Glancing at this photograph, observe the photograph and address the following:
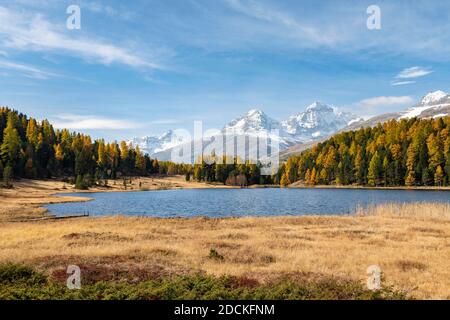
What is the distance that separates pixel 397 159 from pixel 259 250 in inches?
6000

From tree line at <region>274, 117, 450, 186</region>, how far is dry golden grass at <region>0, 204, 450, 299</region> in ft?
393

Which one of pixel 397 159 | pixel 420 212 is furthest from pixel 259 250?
pixel 397 159

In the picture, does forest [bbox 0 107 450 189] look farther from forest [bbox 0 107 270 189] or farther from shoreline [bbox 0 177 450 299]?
shoreline [bbox 0 177 450 299]

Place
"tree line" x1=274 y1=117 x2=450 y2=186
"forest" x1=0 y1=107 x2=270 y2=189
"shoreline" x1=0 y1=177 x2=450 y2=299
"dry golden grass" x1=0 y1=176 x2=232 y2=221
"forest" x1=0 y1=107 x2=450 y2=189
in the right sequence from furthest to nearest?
"tree line" x1=274 y1=117 x2=450 y2=186
"forest" x1=0 y1=107 x2=450 y2=189
"forest" x1=0 y1=107 x2=270 y2=189
"dry golden grass" x1=0 y1=176 x2=232 y2=221
"shoreline" x1=0 y1=177 x2=450 y2=299

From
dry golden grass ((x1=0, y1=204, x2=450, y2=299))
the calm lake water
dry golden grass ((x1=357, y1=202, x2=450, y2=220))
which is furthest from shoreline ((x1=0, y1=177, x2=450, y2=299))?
the calm lake water

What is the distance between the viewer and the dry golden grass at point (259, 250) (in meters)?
23.2

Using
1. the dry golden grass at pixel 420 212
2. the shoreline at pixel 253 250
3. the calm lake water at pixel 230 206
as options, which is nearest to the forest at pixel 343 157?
the calm lake water at pixel 230 206

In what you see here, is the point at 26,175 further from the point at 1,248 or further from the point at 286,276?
the point at 286,276

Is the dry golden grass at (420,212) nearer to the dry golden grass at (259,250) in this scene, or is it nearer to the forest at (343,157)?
the dry golden grass at (259,250)

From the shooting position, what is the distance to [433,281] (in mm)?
21141

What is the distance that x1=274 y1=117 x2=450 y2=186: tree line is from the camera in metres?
155

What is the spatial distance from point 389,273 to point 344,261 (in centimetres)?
349

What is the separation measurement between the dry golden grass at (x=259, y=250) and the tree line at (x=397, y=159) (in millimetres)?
119749
